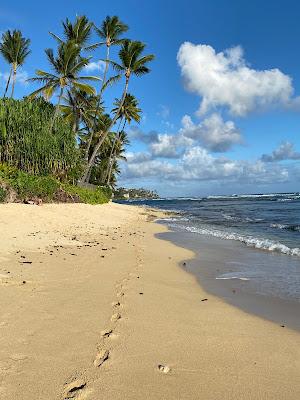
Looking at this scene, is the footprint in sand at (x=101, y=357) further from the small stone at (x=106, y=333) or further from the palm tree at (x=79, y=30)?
the palm tree at (x=79, y=30)

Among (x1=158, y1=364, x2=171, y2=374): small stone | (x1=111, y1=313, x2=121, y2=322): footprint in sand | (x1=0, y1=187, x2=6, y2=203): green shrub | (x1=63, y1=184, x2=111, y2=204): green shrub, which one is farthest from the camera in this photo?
(x1=63, y1=184, x2=111, y2=204): green shrub

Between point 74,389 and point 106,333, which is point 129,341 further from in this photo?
point 74,389

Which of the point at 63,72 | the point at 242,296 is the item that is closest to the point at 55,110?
the point at 63,72

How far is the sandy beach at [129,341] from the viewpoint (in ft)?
9.59

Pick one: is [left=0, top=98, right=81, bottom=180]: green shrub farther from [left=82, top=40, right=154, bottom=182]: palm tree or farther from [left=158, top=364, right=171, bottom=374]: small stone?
[left=158, top=364, right=171, bottom=374]: small stone

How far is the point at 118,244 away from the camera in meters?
11.8

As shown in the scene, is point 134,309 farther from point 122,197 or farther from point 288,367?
point 122,197

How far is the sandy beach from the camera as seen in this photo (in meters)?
2.92

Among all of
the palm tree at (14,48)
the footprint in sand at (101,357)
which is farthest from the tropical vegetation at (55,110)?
the footprint in sand at (101,357)

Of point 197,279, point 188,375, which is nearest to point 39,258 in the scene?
point 197,279

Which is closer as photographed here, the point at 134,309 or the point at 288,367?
the point at 288,367

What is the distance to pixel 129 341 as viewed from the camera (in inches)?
150

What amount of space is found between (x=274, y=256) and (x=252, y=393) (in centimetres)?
834

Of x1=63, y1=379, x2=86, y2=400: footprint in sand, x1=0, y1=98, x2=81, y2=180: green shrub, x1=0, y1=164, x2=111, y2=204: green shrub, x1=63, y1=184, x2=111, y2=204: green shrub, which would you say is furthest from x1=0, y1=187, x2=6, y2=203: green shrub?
x1=63, y1=379, x2=86, y2=400: footprint in sand
